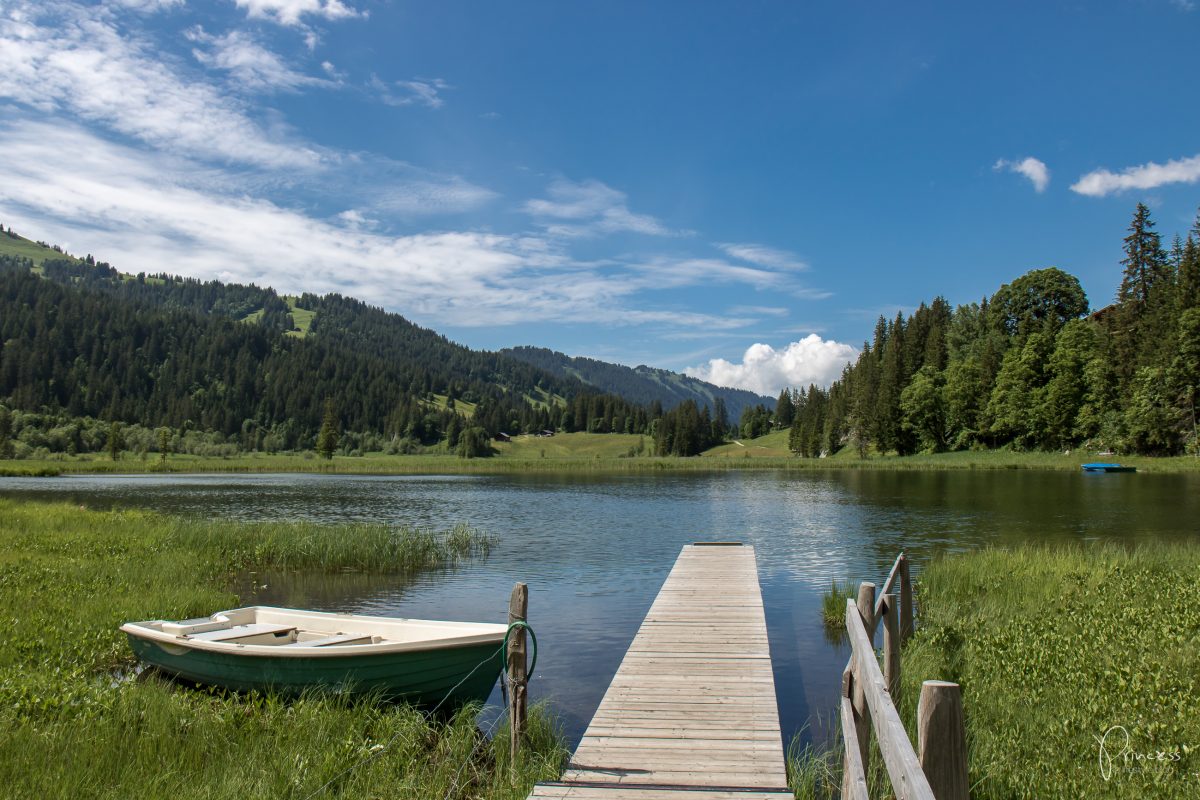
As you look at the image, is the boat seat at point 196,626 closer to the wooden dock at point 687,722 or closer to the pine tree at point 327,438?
the wooden dock at point 687,722

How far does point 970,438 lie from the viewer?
106625 millimetres

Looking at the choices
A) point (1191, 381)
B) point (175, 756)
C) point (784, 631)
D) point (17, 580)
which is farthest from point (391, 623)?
point (1191, 381)

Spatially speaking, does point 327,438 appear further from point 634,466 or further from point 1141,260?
point 1141,260

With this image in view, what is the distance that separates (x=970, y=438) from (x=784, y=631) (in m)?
101

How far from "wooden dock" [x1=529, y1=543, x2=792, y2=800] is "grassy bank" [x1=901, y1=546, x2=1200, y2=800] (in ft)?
6.67

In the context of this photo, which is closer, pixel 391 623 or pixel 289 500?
pixel 391 623

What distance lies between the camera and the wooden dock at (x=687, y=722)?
762 centimetres

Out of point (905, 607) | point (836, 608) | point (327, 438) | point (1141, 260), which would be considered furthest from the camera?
point (327, 438)

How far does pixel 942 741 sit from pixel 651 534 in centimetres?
3166

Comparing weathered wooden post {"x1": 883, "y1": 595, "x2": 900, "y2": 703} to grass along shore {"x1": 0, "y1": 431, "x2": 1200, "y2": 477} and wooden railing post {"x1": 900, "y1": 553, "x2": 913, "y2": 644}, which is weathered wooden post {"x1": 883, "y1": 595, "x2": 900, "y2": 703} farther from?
grass along shore {"x1": 0, "y1": 431, "x2": 1200, "y2": 477}

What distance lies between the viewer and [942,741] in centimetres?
348

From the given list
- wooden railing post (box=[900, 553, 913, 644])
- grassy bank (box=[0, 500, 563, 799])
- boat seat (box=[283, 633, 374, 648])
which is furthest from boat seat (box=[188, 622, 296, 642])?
wooden railing post (box=[900, 553, 913, 644])

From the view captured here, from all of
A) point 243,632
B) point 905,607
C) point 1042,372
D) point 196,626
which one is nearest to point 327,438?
point 1042,372

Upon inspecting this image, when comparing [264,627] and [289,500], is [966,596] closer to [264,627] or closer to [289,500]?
[264,627]
